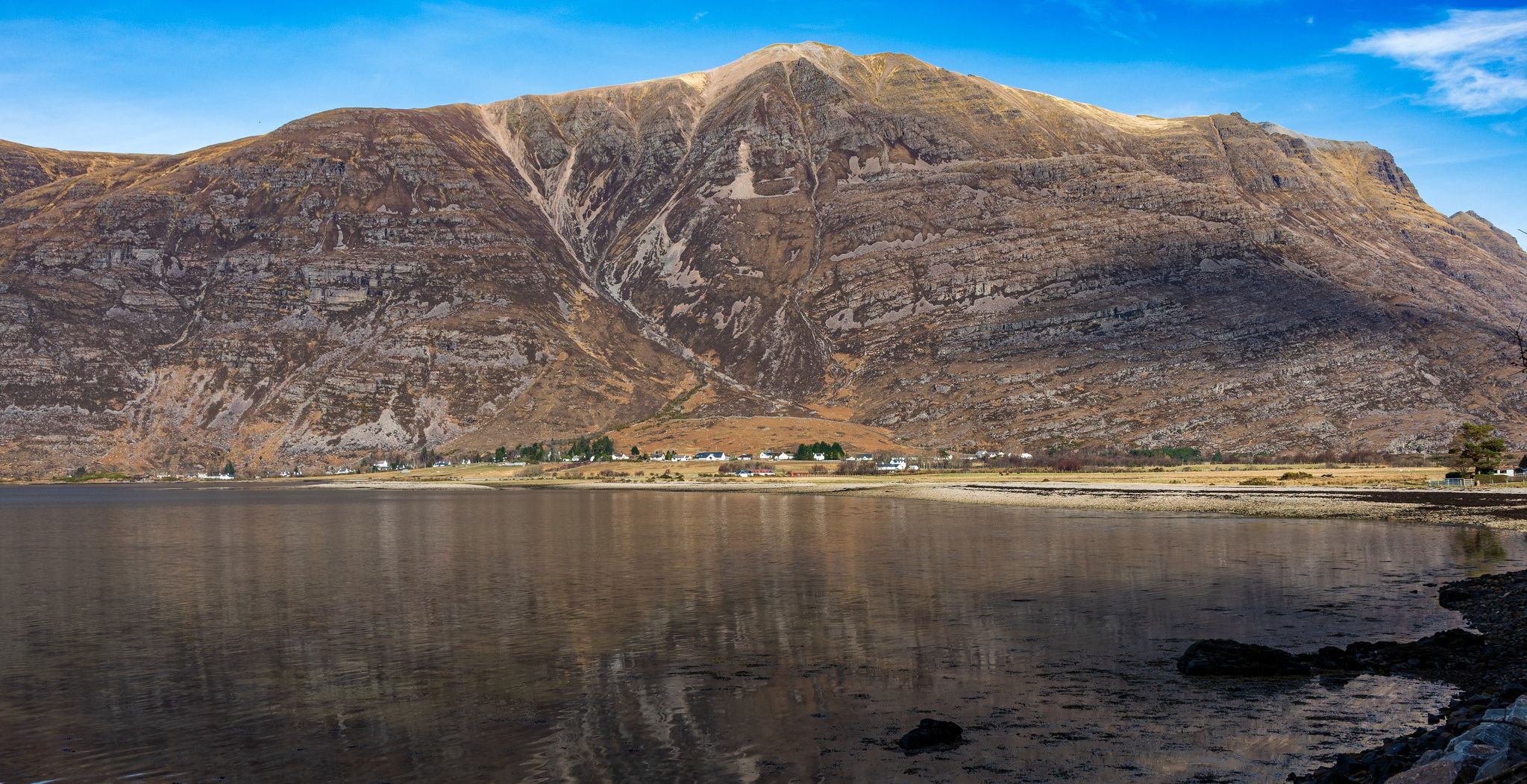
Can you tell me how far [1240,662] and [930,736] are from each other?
9.68 metres

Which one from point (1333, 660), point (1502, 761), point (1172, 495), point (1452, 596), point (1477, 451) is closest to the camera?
point (1502, 761)

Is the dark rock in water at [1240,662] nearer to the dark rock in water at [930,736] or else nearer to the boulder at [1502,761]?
the dark rock in water at [930,736]

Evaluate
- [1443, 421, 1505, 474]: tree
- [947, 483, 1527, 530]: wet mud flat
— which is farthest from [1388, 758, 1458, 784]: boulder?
[1443, 421, 1505, 474]: tree

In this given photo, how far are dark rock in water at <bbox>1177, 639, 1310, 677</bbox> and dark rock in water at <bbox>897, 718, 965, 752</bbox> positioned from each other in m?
8.26

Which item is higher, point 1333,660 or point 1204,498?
point 1333,660

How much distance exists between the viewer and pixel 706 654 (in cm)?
3002

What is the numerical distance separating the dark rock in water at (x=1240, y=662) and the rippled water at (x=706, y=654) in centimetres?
69

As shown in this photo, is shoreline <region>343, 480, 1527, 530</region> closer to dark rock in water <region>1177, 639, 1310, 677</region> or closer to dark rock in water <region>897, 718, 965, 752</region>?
dark rock in water <region>1177, 639, 1310, 677</region>

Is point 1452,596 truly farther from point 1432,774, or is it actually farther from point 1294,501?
point 1294,501

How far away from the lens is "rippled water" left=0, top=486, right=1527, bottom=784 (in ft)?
66.8

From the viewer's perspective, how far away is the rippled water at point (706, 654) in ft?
66.8

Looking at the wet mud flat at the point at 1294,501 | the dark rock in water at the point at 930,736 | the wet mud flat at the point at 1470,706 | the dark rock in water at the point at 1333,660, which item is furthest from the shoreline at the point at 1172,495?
the dark rock in water at the point at 930,736

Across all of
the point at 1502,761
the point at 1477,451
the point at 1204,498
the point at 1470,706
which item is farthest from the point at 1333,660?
the point at 1477,451

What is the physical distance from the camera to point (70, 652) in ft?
103
